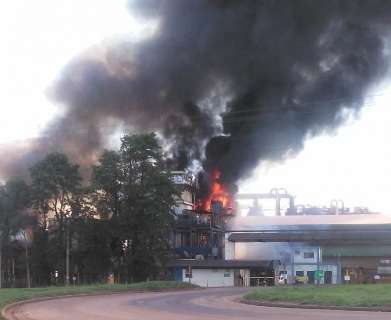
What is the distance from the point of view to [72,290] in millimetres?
43688

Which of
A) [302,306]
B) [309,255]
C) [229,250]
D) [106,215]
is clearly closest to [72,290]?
[302,306]

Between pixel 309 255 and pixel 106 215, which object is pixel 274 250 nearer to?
pixel 309 255

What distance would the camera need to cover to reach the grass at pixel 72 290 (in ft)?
119

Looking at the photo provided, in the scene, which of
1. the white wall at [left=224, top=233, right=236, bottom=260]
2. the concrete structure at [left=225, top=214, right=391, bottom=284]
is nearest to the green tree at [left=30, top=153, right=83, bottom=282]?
the white wall at [left=224, top=233, right=236, bottom=260]

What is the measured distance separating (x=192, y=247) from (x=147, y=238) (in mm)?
21263

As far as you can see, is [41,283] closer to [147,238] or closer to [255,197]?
[147,238]

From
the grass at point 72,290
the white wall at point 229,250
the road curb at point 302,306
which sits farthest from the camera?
the white wall at point 229,250

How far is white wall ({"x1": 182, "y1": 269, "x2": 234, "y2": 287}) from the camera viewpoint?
76062 mm

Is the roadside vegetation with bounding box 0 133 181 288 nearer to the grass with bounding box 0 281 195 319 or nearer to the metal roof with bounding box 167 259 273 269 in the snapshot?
the grass with bounding box 0 281 195 319

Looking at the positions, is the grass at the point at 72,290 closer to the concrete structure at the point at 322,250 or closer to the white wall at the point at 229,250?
the concrete structure at the point at 322,250

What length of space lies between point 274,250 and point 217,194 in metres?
10.3

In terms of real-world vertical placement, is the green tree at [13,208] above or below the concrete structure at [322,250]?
above

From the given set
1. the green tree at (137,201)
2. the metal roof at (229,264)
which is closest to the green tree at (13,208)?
the green tree at (137,201)

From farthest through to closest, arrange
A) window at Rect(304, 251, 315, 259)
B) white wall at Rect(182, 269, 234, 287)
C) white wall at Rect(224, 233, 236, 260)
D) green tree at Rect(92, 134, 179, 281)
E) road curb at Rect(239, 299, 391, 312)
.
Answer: white wall at Rect(224, 233, 236, 260) < window at Rect(304, 251, 315, 259) < white wall at Rect(182, 269, 234, 287) < green tree at Rect(92, 134, 179, 281) < road curb at Rect(239, 299, 391, 312)
